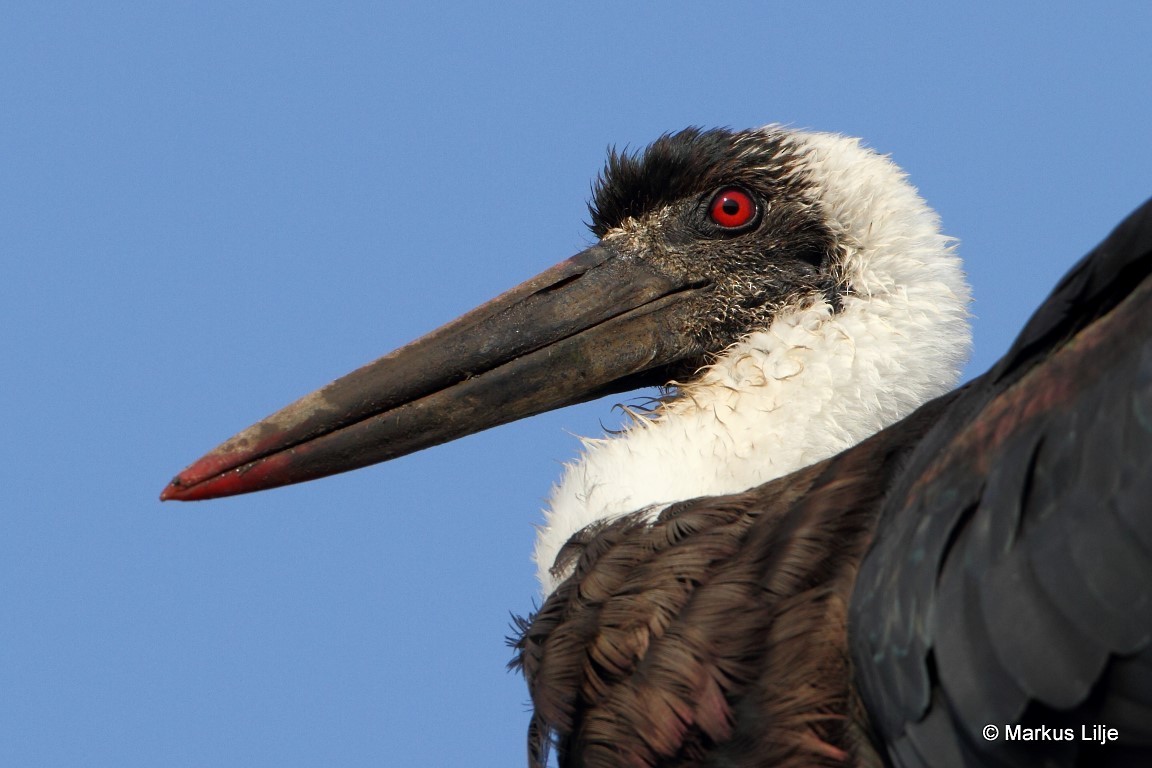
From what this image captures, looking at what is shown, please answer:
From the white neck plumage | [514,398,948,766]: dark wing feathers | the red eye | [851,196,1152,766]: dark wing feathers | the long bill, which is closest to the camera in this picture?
[851,196,1152,766]: dark wing feathers

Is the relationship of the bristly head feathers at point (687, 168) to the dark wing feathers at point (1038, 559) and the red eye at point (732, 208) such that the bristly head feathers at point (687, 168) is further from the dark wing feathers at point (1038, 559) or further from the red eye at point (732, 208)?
the dark wing feathers at point (1038, 559)

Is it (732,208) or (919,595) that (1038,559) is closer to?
(919,595)

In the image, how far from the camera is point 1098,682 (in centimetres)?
312

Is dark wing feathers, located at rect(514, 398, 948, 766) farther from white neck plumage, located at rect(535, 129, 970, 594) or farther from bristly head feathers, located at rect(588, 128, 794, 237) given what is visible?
bristly head feathers, located at rect(588, 128, 794, 237)

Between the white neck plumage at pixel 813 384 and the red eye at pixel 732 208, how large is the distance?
0.30m

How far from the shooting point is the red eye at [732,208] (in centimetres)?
534

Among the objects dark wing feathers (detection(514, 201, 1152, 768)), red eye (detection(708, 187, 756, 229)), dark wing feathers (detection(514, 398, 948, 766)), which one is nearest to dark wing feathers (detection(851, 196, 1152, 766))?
dark wing feathers (detection(514, 201, 1152, 768))

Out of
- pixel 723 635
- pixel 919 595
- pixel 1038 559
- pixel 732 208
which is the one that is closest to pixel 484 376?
pixel 732 208

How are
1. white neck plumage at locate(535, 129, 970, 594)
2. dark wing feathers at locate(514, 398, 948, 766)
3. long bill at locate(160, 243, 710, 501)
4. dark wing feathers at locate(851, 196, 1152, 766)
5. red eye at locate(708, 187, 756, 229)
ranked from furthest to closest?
red eye at locate(708, 187, 756, 229) → long bill at locate(160, 243, 710, 501) → white neck plumage at locate(535, 129, 970, 594) → dark wing feathers at locate(514, 398, 948, 766) → dark wing feathers at locate(851, 196, 1152, 766)

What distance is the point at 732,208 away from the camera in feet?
17.6

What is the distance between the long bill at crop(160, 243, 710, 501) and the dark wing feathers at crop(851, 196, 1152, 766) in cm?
175

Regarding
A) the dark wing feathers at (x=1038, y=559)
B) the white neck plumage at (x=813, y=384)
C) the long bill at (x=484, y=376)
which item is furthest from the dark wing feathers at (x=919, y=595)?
the long bill at (x=484, y=376)

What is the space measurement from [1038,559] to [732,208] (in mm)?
2351

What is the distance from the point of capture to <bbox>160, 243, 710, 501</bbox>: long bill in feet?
16.2
